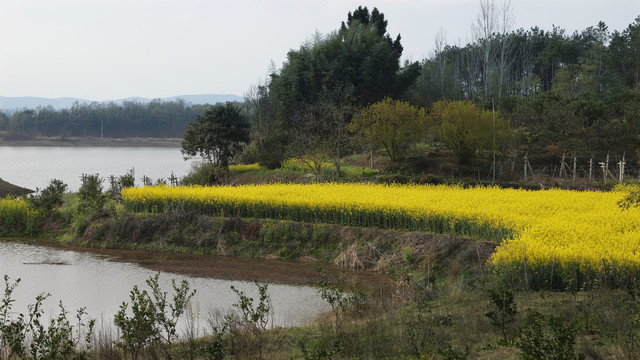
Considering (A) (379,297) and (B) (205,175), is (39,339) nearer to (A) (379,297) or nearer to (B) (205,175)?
(A) (379,297)

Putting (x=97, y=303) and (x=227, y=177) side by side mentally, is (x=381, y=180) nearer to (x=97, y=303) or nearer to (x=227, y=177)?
(x=227, y=177)

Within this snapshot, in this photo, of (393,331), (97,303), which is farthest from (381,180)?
(393,331)

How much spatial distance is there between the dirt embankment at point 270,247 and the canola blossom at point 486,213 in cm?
63

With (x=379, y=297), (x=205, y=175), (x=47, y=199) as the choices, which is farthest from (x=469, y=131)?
(x=47, y=199)

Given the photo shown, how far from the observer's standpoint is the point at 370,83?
45.2 metres

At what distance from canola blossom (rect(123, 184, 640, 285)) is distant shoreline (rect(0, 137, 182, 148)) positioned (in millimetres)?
91684

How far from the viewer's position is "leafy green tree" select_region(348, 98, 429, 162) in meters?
32.1

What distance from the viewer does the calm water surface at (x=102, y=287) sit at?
1295 centimetres

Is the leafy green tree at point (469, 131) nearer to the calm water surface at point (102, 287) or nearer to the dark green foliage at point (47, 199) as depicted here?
the calm water surface at point (102, 287)

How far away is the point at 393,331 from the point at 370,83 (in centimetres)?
3790

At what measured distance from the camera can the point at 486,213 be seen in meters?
16.7

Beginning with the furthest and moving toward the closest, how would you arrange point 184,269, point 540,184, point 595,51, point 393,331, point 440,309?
point 595,51
point 540,184
point 184,269
point 440,309
point 393,331

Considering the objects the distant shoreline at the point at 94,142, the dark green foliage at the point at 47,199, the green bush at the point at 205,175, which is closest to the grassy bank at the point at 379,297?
the dark green foliage at the point at 47,199

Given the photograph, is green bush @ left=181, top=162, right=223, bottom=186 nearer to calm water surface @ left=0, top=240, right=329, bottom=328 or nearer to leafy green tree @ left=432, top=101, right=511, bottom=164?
calm water surface @ left=0, top=240, right=329, bottom=328
